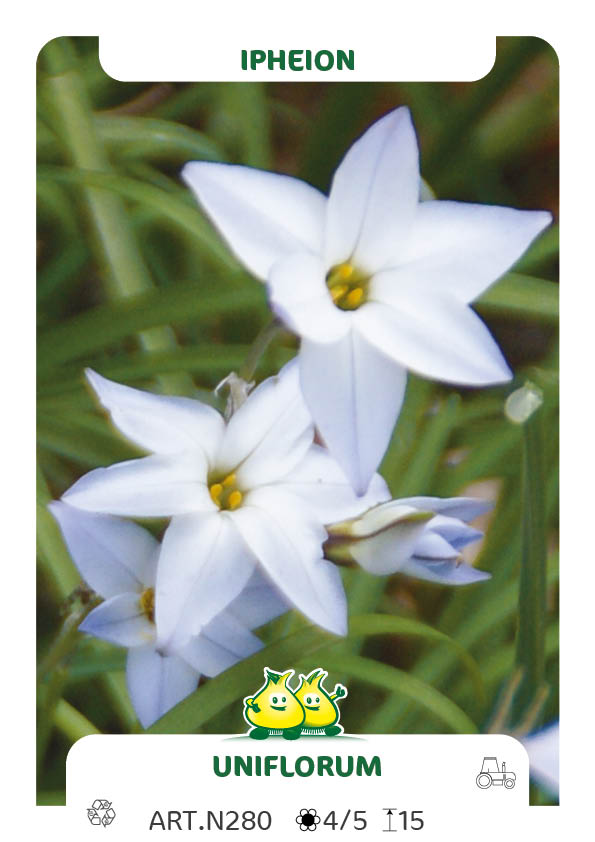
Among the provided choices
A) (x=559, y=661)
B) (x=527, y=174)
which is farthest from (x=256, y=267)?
(x=559, y=661)

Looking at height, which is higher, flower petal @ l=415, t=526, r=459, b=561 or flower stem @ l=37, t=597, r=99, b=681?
flower petal @ l=415, t=526, r=459, b=561

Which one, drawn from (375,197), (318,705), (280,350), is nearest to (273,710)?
(318,705)

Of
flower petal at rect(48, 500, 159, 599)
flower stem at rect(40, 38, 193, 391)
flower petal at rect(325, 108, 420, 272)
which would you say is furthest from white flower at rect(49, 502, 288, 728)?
flower petal at rect(325, 108, 420, 272)

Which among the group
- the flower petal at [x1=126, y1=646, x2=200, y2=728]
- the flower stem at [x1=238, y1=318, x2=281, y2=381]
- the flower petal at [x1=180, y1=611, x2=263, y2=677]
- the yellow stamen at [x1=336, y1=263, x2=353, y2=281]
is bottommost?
the flower petal at [x1=126, y1=646, x2=200, y2=728]

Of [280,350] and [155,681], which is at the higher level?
[280,350]

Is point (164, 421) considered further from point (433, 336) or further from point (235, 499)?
point (433, 336)

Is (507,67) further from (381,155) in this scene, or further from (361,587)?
(361,587)

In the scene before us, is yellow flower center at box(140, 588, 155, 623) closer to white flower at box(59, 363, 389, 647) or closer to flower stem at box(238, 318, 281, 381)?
white flower at box(59, 363, 389, 647)
